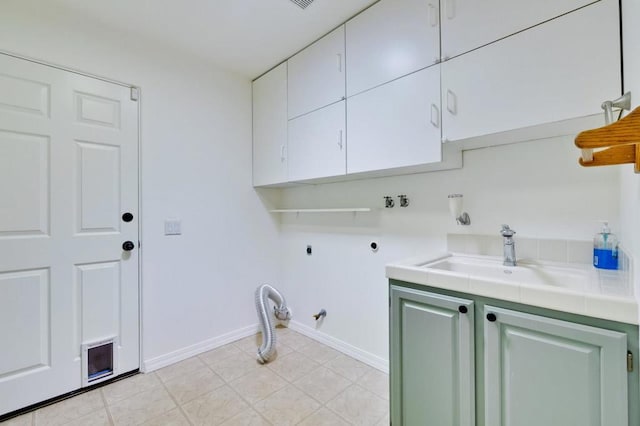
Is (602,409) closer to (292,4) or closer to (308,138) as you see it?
(308,138)

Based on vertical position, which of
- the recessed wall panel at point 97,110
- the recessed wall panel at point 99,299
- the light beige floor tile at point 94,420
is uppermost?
the recessed wall panel at point 97,110

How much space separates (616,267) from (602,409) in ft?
2.06

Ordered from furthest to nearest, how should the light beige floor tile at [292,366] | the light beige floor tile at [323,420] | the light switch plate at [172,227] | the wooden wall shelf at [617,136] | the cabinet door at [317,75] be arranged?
the light switch plate at [172,227] → the light beige floor tile at [292,366] → the cabinet door at [317,75] → the light beige floor tile at [323,420] → the wooden wall shelf at [617,136]

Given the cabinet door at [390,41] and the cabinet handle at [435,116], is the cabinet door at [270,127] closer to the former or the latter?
the cabinet door at [390,41]

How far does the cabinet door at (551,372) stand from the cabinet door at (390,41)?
1303 mm

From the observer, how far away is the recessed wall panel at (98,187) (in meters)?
1.90

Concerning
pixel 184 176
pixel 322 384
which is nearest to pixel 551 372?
pixel 322 384

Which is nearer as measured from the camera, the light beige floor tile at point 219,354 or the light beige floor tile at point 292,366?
the light beige floor tile at point 292,366

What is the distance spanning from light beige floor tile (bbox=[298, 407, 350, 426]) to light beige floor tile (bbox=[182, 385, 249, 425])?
0.40 metres

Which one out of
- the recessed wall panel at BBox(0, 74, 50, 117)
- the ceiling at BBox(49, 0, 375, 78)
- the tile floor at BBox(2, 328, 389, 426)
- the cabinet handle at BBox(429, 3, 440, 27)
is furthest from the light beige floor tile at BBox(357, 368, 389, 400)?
the recessed wall panel at BBox(0, 74, 50, 117)

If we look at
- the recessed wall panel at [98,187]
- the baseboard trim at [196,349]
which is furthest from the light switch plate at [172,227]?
the baseboard trim at [196,349]

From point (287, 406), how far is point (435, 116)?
1863 mm

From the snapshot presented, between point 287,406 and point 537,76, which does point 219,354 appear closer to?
point 287,406

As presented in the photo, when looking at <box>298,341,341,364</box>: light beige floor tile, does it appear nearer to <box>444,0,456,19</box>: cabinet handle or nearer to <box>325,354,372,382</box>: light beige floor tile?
<box>325,354,372,382</box>: light beige floor tile
